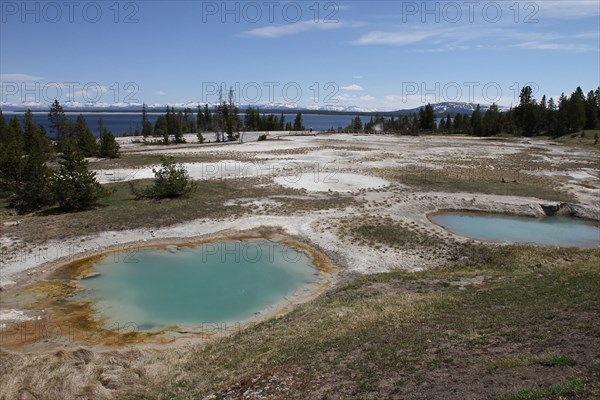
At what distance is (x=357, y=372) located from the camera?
9914 millimetres

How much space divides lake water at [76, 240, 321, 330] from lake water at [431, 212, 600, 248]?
11.7 m

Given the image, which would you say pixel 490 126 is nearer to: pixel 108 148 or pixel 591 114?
pixel 591 114

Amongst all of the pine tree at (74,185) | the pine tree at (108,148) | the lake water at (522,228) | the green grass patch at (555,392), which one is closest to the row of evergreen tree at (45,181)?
the pine tree at (74,185)

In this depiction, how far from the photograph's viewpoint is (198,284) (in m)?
19.5

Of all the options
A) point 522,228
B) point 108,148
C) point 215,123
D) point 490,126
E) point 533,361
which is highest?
point 215,123

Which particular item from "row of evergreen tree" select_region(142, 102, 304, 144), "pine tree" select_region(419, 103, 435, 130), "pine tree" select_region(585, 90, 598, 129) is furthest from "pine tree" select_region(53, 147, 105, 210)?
"pine tree" select_region(419, 103, 435, 130)

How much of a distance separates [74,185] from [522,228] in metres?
30.0

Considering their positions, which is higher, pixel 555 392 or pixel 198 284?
pixel 555 392

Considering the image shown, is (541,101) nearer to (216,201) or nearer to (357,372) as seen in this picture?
(216,201)

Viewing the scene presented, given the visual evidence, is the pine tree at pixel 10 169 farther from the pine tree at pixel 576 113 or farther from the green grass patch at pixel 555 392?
the pine tree at pixel 576 113

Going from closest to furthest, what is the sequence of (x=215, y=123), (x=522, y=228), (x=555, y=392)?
(x=555, y=392) → (x=522, y=228) → (x=215, y=123)

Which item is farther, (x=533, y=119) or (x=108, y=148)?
(x=533, y=119)

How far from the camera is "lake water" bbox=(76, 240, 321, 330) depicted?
16.7 meters

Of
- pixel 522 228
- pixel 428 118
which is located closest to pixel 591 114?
pixel 428 118
